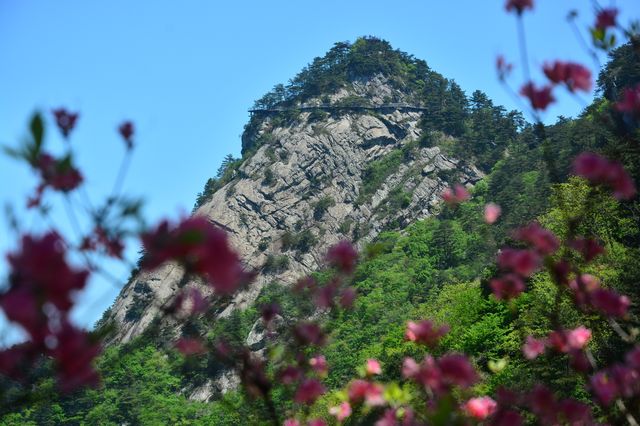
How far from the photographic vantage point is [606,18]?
281cm

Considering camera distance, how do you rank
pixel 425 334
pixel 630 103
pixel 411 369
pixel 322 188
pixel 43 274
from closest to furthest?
pixel 43 274, pixel 411 369, pixel 425 334, pixel 630 103, pixel 322 188

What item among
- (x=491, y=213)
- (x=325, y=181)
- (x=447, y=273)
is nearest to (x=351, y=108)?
(x=325, y=181)

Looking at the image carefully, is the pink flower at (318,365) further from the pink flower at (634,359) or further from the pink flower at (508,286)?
the pink flower at (634,359)

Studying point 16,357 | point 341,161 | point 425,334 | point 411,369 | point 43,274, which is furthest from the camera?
point 341,161

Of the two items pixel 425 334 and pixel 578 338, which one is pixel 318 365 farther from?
pixel 578 338

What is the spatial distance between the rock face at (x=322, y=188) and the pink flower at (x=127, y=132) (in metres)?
54.3

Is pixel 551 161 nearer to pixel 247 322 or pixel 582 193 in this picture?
pixel 582 193

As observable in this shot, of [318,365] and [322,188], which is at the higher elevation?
[322,188]

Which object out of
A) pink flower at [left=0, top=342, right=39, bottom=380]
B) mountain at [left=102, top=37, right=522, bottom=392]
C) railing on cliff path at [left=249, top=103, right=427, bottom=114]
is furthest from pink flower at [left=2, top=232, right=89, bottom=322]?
railing on cliff path at [left=249, top=103, right=427, bottom=114]

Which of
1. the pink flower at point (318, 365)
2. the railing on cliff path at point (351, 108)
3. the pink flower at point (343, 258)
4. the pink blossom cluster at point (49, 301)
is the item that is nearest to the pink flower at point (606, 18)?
the pink flower at point (343, 258)

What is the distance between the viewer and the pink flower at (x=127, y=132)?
266 cm

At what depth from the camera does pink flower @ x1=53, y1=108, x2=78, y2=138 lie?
104 inches

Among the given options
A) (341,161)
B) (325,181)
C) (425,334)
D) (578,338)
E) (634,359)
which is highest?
(341,161)

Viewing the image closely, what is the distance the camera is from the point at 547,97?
2770 mm
